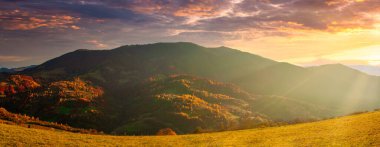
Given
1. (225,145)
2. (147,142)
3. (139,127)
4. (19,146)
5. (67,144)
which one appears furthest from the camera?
(139,127)

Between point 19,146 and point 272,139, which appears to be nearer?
point 19,146

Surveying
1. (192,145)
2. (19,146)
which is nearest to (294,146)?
(192,145)

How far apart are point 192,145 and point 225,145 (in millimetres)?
5064

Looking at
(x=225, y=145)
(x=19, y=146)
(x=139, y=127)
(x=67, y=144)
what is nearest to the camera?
(x=19, y=146)

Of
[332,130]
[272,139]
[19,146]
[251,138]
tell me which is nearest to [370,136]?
[332,130]

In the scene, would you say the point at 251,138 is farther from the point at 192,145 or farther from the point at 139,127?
the point at 139,127

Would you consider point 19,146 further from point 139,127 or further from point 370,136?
point 139,127

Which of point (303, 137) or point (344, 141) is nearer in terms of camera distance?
point (344, 141)

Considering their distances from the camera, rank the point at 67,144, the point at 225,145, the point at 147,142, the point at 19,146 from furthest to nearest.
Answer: the point at 147,142 < the point at 225,145 < the point at 67,144 < the point at 19,146

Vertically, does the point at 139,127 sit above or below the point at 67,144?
below

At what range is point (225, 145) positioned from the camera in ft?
152

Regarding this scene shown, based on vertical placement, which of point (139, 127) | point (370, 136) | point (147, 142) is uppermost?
point (370, 136)

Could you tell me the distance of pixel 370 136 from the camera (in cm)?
3919

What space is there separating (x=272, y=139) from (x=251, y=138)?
415cm
